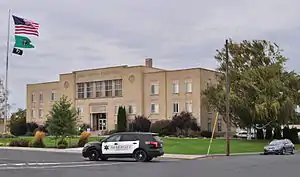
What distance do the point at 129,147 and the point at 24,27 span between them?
22.0 meters

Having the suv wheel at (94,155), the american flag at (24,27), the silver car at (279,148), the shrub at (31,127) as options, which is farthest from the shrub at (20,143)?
the shrub at (31,127)

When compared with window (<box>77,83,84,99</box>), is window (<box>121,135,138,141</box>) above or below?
below

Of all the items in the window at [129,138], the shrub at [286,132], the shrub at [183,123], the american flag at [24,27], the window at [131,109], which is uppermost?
the american flag at [24,27]

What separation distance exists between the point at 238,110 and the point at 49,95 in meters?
45.3

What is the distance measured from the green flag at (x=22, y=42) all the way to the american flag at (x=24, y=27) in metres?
1.63

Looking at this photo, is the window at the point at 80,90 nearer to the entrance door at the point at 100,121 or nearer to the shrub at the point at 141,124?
the entrance door at the point at 100,121

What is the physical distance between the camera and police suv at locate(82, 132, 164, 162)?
29.0 meters

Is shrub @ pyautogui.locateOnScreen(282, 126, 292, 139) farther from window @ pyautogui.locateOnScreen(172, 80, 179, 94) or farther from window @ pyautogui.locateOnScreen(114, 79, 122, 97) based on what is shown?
window @ pyautogui.locateOnScreen(114, 79, 122, 97)

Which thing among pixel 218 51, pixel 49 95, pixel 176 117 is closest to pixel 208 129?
pixel 176 117

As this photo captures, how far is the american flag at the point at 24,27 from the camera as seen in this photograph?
46.4 meters

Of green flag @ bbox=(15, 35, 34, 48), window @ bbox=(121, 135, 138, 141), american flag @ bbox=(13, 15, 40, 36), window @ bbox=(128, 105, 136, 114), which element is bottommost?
window @ bbox=(121, 135, 138, 141)

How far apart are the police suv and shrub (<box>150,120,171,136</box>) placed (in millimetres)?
43525

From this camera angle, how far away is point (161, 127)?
74.1m

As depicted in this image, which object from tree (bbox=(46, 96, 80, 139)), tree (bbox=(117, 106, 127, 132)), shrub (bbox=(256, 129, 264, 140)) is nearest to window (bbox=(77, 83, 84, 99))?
tree (bbox=(117, 106, 127, 132))
